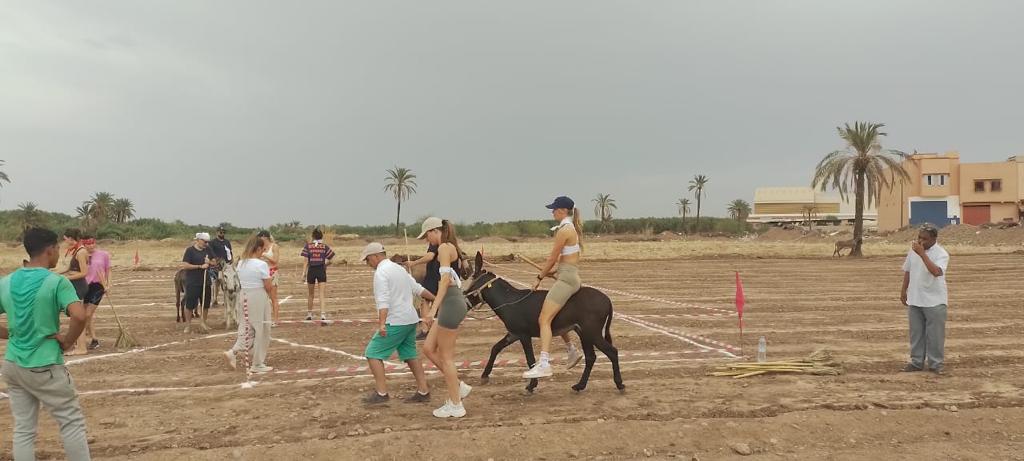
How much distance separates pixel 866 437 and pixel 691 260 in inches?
1210

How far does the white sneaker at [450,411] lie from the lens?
627cm

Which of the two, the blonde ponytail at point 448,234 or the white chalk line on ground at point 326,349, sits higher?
the blonde ponytail at point 448,234

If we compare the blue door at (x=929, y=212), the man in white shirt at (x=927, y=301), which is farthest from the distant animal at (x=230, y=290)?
the blue door at (x=929, y=212)

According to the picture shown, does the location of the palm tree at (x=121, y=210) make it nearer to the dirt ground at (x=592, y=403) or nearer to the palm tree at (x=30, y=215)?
the palm tree at (x=30, y=215)

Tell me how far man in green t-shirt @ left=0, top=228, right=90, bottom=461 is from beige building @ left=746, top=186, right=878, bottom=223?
292 feet

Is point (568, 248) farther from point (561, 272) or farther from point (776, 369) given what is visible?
point (776, 369)

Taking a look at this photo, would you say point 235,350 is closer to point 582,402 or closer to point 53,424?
point 53,424

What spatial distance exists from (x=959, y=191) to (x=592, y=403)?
69666 mm

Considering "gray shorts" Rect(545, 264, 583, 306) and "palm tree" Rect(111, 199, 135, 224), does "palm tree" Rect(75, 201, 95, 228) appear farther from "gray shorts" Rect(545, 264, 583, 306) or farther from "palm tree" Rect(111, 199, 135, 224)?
"gray shorts" Rect(545, 264, 583, 306)

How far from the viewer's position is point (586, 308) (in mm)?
7105

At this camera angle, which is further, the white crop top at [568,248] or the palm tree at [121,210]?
the palm tree at [121,210]

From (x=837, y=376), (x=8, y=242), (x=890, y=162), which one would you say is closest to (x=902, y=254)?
(x=890, y=162)

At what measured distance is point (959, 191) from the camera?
202 ft

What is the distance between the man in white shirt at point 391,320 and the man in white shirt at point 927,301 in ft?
20.2
